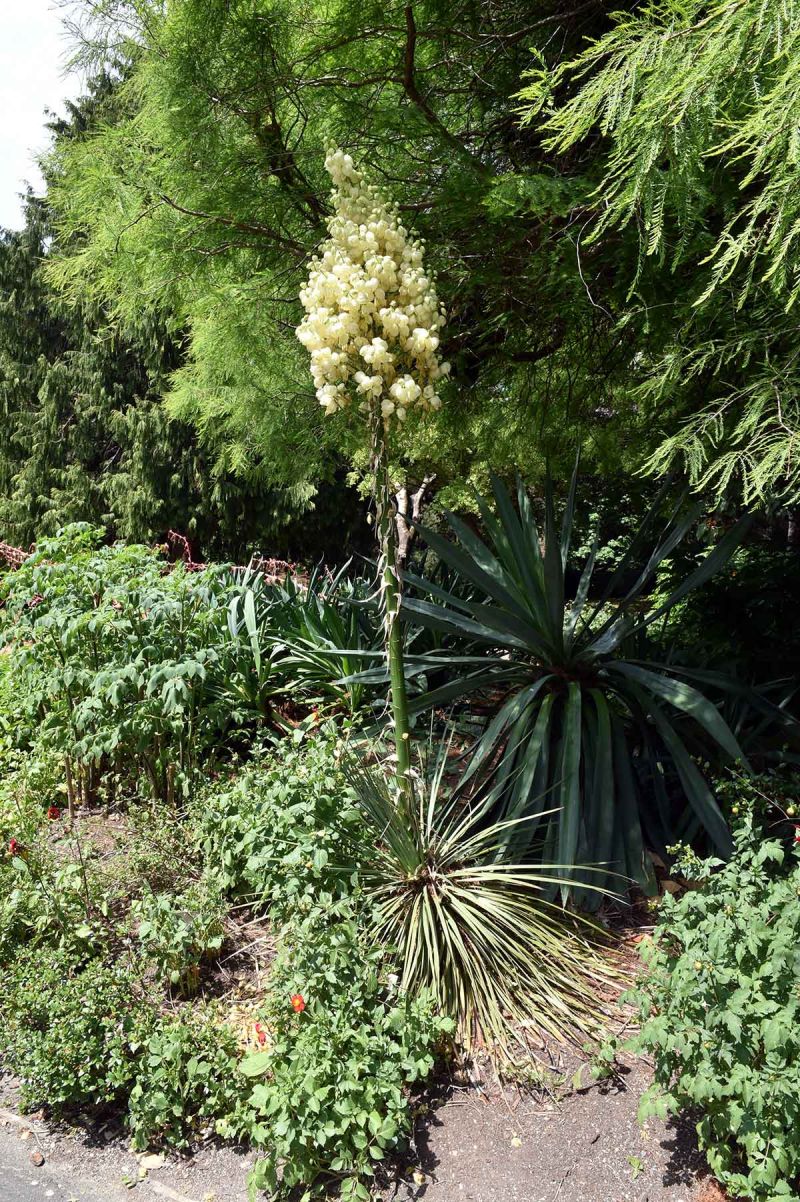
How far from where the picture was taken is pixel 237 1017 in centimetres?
296

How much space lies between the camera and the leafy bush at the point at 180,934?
297cm

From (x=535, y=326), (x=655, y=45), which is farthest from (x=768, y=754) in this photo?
(x=655, y=45)

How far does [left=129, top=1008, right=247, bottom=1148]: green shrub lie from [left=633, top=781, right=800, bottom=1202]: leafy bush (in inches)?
48.1

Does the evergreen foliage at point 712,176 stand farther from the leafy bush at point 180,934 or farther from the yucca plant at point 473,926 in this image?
the leafy bush at point 180,934

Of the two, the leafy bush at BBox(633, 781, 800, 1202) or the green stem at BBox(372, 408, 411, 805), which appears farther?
the green stem at BBox(372, 408, 411, 805)

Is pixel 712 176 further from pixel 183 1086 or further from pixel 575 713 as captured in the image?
pixel 183 1086

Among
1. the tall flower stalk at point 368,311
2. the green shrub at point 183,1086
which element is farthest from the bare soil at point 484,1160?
the tall flower stalk at point 368,311

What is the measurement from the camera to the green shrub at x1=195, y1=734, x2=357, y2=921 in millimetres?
3078

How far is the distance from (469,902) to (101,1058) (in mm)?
1291

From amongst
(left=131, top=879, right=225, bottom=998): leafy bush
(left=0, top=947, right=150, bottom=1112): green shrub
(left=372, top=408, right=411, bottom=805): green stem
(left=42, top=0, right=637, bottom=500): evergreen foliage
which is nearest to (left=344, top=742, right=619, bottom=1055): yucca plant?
(left=372, top=408, right=411, bottom=805): green stem

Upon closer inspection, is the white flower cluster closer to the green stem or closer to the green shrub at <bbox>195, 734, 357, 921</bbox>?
the green stem

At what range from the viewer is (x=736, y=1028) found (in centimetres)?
201

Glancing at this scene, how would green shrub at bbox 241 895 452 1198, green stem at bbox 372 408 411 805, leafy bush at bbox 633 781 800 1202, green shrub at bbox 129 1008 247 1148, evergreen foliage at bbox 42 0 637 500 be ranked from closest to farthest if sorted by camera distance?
leafy bush at bbox 633 781 800 1202
green shrub at bbox 241 895 452 1198
green shrub at bbox 129 1008 247 1148
green stem at bbox 372 408 411 805
evergreen foliage at bbox 42 0 637 500

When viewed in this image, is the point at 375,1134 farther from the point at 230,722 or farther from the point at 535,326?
the point at 535,326
